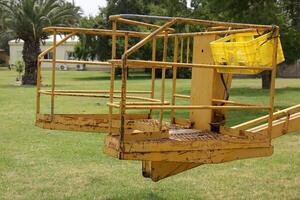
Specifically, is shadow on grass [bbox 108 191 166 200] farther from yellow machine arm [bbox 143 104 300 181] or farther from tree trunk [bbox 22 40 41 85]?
tree trunk [bbox 22 40 41 85]

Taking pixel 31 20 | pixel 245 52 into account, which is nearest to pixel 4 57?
pixel 31 20

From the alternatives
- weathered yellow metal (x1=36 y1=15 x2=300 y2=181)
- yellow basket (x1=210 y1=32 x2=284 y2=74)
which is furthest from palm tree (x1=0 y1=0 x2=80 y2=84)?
yellow basket (x1=210 y1=32 x2=284 y2=74)

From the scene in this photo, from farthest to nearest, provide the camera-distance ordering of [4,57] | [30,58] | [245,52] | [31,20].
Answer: [4,57] < [30,58] < [31,20] < [245,52]

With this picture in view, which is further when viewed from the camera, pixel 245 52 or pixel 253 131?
pixel 253 131

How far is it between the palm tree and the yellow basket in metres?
27.7

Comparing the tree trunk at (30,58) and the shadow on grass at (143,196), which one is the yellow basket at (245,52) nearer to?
the shadow on grass at (143,196)

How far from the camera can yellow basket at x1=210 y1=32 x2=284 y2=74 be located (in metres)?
4.48

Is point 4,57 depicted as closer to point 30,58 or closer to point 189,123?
point 30,58

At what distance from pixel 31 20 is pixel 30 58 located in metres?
2.68

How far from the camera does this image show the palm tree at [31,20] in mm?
31531

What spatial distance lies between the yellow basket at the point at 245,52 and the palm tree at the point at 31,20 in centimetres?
2775

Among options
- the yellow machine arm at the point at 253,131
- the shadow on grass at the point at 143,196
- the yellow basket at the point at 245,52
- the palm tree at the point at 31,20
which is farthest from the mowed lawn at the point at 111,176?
the palm tree at the point at 31,20

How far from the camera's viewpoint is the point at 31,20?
103 ft

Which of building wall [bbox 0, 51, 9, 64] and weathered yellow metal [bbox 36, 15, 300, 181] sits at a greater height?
weathered yellow metal [bbox 36, 15, 300, 181]
